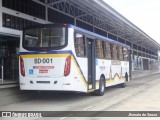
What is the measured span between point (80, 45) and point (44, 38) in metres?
1.72

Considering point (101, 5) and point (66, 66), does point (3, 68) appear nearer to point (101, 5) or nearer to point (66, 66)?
point (66, 66)

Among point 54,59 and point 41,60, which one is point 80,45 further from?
point 41,60

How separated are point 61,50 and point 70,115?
3.67 metres

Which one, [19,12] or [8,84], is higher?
[19,12]

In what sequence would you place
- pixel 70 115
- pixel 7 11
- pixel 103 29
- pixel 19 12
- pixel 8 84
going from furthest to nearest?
pixel 103 29 → pixel 19 12 → pixel 7 11 → pixel 8 84 → pixel 70 115

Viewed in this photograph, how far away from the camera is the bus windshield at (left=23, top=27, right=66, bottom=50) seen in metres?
14.1

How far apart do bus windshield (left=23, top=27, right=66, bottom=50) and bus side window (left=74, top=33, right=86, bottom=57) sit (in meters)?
0.76

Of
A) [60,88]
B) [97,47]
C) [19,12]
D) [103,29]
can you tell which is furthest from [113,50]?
[103,29]

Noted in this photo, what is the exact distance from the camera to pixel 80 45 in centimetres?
1504

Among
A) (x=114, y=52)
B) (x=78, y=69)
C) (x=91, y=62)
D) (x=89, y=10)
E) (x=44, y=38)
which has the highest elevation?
(x=89, y=10)

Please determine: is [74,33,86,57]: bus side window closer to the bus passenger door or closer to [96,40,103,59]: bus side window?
the bus passenger door

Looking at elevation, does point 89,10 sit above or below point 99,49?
above

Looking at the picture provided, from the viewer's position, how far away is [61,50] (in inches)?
550

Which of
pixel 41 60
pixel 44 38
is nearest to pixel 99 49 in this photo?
pixel 44 38
